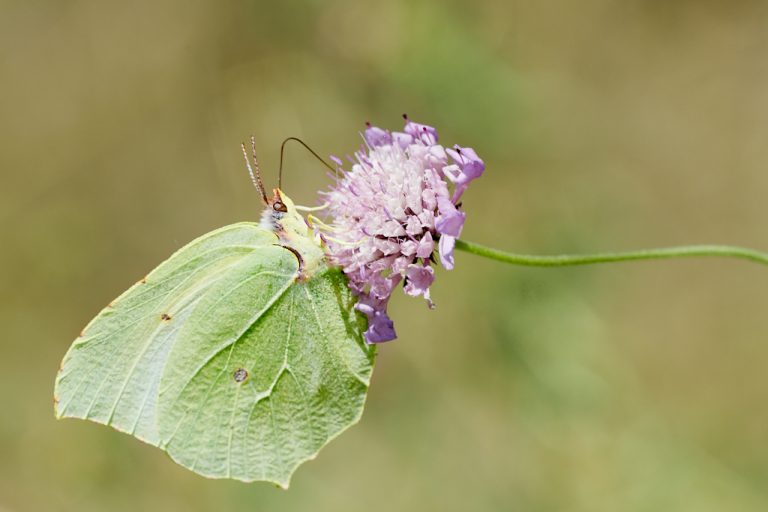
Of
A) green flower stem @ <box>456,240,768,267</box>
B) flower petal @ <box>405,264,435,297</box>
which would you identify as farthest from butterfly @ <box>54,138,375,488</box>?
green flower stem @ <box>456,240,768,267</box>

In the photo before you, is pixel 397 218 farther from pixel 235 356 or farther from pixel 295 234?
pixel 235 356

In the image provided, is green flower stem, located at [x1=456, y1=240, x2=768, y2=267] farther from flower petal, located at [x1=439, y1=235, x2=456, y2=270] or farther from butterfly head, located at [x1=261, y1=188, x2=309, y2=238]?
butterfly head, located at [x1=261, y1=188, x2=309, y2=238]

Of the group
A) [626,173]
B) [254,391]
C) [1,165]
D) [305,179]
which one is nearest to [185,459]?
[254,391]

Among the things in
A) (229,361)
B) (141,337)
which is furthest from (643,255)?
(141,337)

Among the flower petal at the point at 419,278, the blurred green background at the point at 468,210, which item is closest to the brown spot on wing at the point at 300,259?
the flower petal at the point at 419,278

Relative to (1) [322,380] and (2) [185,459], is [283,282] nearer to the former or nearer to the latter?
(1) [322,380]

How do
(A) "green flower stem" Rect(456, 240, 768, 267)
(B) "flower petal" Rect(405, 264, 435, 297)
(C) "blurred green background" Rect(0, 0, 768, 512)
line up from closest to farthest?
(A) "green flower stem" Rect(456, 240, 768, 267) < (B) "flower petal" Rect(405, 264, 435, 297) < (C) "blurred green background" Rect(0, 0, 768, 512)

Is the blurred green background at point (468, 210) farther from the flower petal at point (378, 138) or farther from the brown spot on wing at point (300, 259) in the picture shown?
the brown spot on wing at point (300, 259)
